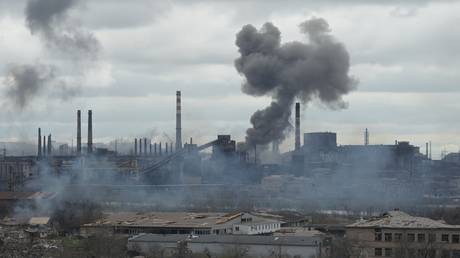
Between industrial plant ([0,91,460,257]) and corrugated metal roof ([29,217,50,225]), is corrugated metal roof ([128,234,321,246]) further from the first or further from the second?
corrugated metal roof ([29,217,50,225])

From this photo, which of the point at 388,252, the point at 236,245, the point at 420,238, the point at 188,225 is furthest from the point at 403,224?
the point at 188,225

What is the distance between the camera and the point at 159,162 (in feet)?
230

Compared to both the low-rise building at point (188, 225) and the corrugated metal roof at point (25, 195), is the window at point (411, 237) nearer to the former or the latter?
the low-rise building at point (188, 225)

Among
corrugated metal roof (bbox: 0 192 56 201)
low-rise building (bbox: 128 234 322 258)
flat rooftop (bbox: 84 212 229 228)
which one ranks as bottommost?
low-rise building (bbox: 128 234 322 258)

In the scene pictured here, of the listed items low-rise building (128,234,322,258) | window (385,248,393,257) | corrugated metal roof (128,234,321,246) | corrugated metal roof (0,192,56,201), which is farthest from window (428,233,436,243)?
corrugated metal roof (0,192,56,201)

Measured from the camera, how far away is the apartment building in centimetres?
2747

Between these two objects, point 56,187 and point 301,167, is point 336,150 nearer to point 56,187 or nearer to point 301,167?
point 301,167

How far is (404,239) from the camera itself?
2834 centimetres

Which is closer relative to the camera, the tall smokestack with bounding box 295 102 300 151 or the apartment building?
the apartment building

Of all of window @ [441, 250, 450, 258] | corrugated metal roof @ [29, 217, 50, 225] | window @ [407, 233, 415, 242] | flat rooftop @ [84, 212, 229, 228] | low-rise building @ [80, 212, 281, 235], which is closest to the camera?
window @ [441, 250, 450, 258]

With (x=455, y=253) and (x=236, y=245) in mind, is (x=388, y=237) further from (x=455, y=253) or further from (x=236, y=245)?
(x=236, y=245)

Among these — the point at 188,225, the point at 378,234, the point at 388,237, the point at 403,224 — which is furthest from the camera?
the point at 188,225

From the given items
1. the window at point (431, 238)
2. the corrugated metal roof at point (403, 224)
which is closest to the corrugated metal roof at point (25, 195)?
the corrugated metal roof at point (403, 224)

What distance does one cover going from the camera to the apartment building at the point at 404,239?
27.5 metres
